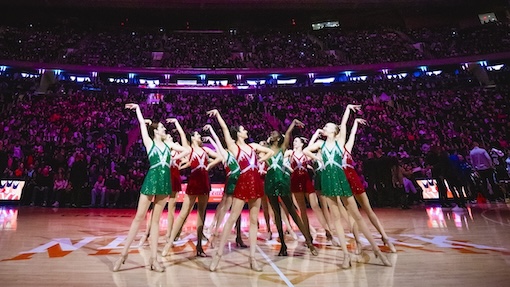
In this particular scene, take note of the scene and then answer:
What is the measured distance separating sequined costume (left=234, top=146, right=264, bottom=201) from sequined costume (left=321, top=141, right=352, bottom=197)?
3.04ft

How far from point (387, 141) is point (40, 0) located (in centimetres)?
3003

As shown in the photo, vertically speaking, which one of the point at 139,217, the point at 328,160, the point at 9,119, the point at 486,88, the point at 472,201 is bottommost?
the point at 472,201

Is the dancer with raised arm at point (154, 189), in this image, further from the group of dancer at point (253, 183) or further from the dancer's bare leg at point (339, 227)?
the dancer's bare leg at point (339, 227)

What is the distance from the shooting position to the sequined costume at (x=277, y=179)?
5125 millimetres

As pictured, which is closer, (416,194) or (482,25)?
(416,194)

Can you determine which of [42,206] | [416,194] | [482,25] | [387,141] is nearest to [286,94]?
[387,141]

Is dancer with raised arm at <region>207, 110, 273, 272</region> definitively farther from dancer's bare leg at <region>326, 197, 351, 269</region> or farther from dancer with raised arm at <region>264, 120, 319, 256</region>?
dancer's bare leg at <region>326, 197, 351, 269</region>

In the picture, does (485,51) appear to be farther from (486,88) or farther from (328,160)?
(328,160)

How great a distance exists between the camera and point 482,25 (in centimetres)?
2873

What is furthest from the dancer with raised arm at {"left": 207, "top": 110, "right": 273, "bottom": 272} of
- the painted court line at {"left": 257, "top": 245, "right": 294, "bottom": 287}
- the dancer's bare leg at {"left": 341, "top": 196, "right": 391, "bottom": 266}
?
the dancer's bare leg at {"left": 341, "top": 196, "right": 391, "bottom": 266}

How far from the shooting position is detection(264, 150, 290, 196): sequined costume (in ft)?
16.8

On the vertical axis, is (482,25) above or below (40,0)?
below

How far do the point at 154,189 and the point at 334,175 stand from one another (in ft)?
8.05

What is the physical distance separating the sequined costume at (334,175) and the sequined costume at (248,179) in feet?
3.04
